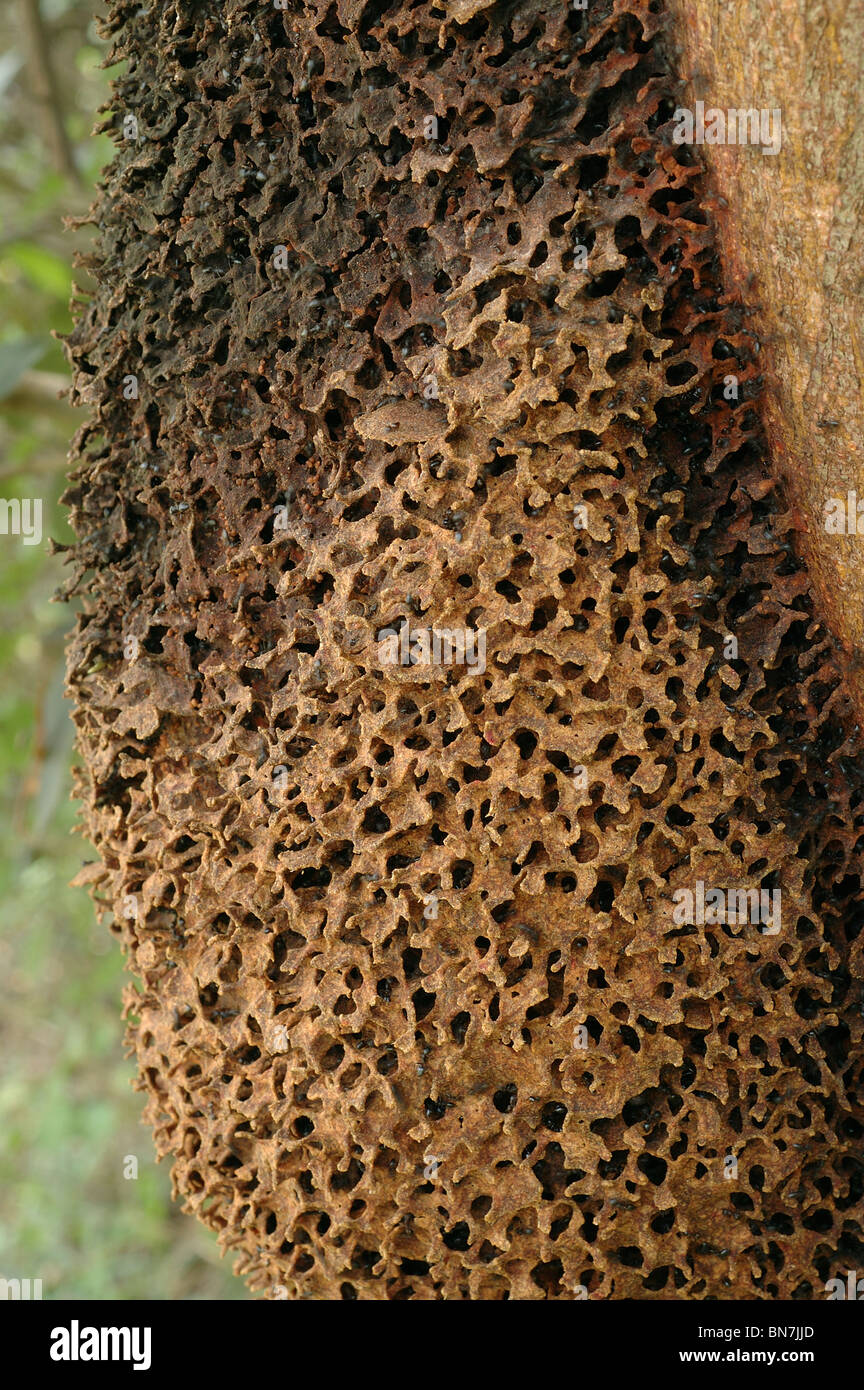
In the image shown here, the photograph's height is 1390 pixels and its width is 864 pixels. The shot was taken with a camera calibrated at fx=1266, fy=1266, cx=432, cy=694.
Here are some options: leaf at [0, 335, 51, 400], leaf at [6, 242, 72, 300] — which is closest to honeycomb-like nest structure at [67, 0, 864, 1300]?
leaf at [0, 335, 51, 400]

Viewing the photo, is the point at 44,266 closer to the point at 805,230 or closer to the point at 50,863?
the point at 50,863

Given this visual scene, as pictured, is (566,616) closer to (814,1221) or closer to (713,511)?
(713,511)

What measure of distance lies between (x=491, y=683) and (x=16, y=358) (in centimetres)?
107

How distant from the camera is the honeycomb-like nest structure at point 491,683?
2.85 ft

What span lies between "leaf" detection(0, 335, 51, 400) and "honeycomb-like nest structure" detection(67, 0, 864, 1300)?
0.72m

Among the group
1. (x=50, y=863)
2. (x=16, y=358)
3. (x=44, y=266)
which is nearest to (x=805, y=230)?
(x=16, y=358)

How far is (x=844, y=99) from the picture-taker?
2.45ft

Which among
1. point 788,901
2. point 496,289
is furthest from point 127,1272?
point 496,289

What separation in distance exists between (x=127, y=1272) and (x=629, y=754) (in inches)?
87.4

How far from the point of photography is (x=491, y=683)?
2.86 ft

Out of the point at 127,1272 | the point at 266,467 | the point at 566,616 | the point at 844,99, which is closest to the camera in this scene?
the point at 844,99

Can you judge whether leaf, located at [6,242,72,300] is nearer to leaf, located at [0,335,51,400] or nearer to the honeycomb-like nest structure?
leaf, located at [0,335,51,400]

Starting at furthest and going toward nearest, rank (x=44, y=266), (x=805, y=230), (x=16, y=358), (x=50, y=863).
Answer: (x=50, y=863) → (x=44, y=266) → (x=16, y=358) → (x=805, y=230)
